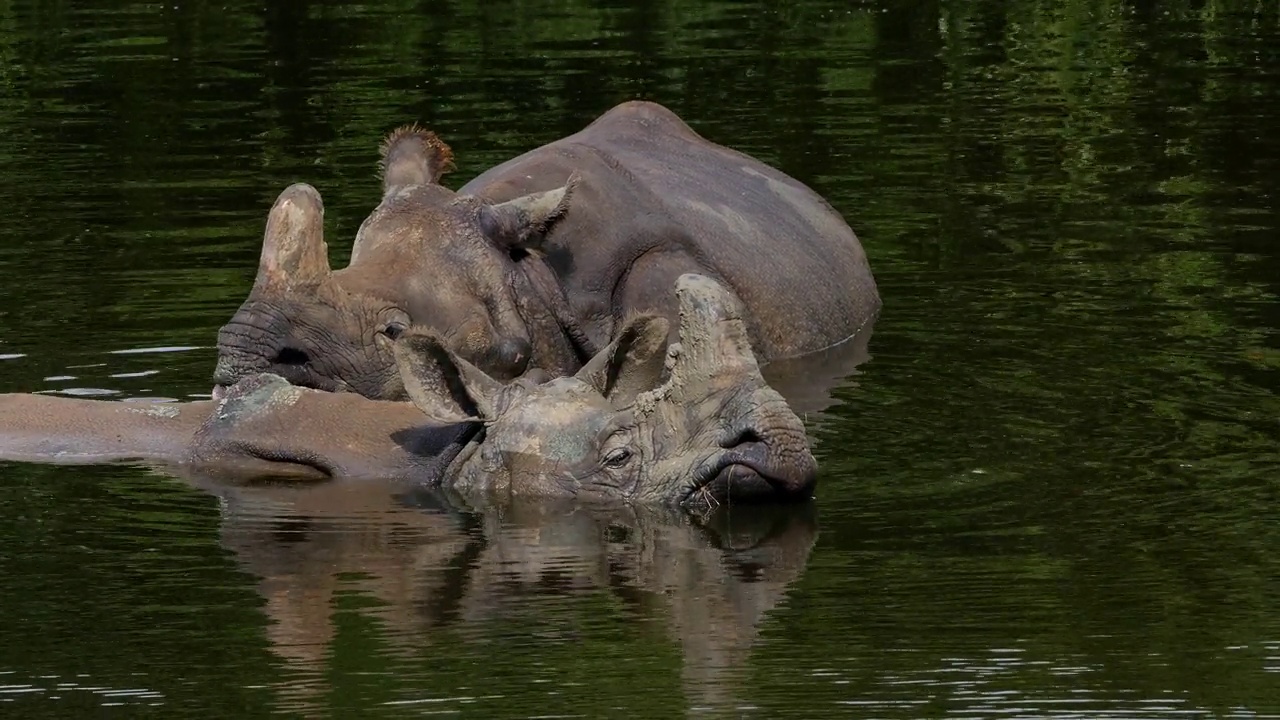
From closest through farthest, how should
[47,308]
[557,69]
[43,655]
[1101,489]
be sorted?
1. [43,655]
2. [1101,489]
3. [47,308]
4. [557,69]

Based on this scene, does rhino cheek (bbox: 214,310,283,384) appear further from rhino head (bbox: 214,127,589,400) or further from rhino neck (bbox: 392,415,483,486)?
rhino neck (bbox: 392,415,483,486)

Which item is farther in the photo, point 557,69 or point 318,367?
point 557,69

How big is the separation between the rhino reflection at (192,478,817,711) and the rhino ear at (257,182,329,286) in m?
0.97

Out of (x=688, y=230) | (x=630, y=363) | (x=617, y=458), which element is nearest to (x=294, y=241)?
(x=630, y=363)

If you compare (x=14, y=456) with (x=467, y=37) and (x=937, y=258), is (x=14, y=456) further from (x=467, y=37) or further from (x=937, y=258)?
(x=467, y=37)

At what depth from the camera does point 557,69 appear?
20609 millimetres

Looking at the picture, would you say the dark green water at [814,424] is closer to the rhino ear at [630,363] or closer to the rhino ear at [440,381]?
the rhino ear at [440,381]

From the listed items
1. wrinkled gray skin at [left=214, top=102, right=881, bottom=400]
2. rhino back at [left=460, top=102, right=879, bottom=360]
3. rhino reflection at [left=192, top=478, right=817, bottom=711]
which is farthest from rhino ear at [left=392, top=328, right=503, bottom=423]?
rhino back at [left=460, top=102, right=879, bottom=360]

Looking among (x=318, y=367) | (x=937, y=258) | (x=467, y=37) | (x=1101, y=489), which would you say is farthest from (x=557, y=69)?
(x=1101, y=489)

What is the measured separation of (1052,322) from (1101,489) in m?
3.03

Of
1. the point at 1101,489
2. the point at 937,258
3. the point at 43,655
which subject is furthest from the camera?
the point at 937,258

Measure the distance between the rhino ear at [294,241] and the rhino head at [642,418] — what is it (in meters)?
1.04

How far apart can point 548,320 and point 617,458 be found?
2.18 meters

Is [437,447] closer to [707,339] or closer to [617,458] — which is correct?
[617,458]
